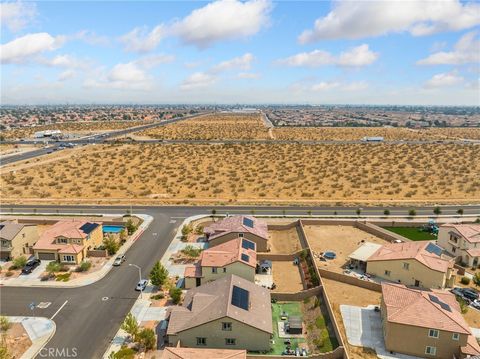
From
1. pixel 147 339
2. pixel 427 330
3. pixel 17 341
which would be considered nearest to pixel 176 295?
pixel 147 339

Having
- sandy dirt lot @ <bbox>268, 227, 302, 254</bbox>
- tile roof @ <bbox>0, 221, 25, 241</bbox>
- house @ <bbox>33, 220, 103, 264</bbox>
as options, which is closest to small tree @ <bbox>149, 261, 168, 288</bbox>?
house @ <bbox>33, 220, 103, 264</bbox>

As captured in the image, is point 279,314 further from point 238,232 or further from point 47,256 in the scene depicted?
point 47,256

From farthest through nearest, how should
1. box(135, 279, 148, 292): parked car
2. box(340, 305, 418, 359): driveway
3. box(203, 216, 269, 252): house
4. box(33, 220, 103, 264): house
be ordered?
box(203, 216, 269, 252): house, box(33, 220, 103, 264): house, box(135, 279, 148, 292): parked car, box(340, 305, 418, 359): driveway

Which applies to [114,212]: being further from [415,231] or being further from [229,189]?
[415,231]

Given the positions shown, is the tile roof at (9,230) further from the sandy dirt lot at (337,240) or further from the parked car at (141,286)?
the sandy dirt lot at (337,240)

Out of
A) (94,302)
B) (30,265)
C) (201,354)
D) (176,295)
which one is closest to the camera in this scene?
(201,354)

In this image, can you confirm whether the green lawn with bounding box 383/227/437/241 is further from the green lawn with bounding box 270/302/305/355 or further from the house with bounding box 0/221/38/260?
the house with bounding box 0/221/38/260
